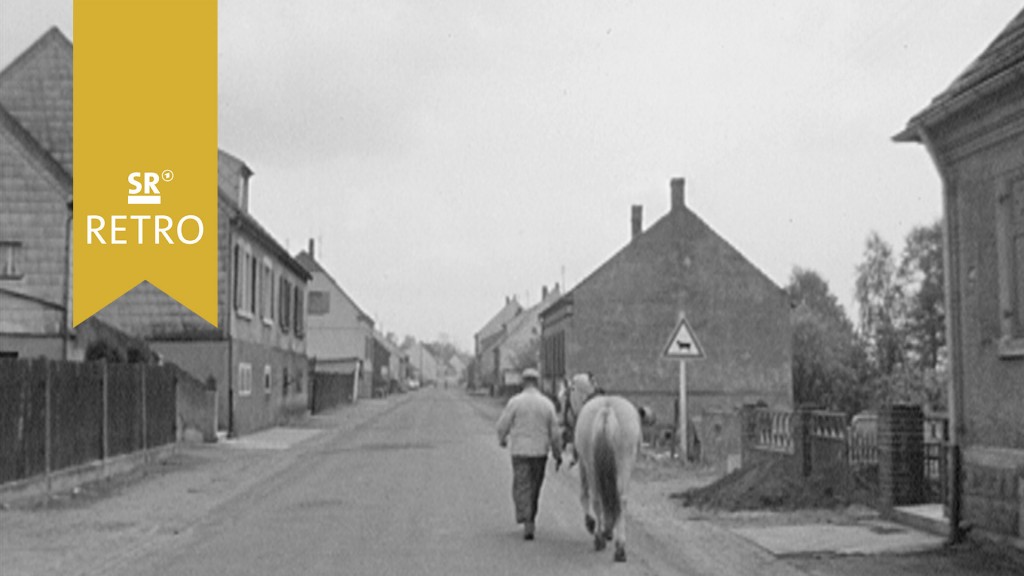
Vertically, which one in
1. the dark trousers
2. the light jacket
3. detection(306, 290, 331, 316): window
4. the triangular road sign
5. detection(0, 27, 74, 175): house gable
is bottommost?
the dark trousers

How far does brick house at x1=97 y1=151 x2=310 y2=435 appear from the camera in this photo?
3183 centimetres

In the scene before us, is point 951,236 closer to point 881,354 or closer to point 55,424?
point 55,424

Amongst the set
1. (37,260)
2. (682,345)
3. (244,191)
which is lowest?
(682,345)

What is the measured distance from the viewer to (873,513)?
13.7 metres

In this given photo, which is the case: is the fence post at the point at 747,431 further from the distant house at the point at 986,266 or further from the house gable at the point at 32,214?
the house gable at the point at 32,214

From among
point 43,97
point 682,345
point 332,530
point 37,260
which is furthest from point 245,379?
point 332,530

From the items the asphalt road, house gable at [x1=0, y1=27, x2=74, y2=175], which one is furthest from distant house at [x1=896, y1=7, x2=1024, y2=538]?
house gable at [x1=0, y1=27, x2=74, y2=175]

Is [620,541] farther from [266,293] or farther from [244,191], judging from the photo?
[244,191]

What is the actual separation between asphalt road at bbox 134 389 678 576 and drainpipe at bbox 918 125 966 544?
3256 mm

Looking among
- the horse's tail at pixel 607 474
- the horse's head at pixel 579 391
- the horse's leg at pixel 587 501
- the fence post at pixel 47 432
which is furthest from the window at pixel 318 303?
the horse's tail at pixel 607 474

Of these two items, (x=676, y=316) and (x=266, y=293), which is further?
(x=676, y=316)

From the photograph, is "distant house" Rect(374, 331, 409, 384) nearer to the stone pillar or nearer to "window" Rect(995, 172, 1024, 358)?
the stone pillar

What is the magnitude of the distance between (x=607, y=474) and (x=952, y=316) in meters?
4.08

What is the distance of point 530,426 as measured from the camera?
40.8 feet
